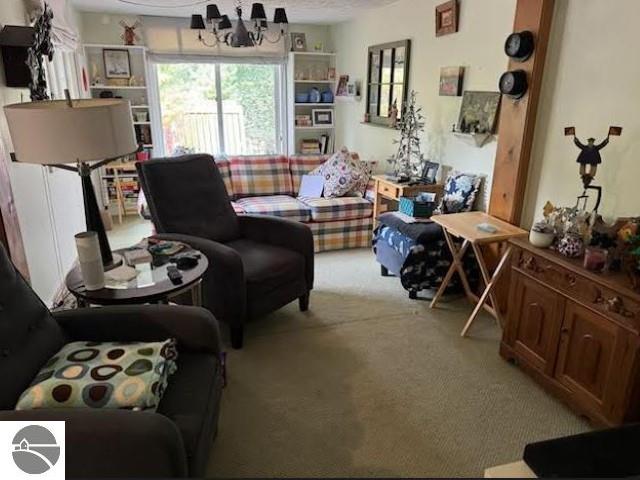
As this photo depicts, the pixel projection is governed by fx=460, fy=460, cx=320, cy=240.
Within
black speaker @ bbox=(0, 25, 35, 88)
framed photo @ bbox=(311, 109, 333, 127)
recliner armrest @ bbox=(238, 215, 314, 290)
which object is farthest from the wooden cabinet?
framed photo @ bbox=(311, 109, 333, 127)

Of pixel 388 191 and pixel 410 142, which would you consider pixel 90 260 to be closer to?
pixel 388 191

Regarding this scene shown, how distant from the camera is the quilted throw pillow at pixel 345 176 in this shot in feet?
14.2

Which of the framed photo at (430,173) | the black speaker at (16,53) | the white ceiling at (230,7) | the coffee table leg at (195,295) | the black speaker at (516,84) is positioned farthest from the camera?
the white ceiling at (230,7)

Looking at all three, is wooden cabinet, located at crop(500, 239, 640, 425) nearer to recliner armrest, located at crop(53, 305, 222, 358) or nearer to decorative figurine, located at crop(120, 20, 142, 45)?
recliner armrest, located at crop(53, 305, 222, 358)

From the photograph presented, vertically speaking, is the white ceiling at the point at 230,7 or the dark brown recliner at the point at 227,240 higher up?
the white ceiling at the point at 230,7

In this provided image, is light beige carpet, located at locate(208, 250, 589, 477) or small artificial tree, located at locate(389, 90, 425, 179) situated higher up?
small artificial tree, located at locate(389, 90, 425, 179)

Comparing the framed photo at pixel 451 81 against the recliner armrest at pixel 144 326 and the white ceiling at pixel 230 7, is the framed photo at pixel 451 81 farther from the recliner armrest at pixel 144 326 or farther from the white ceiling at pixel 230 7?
the recliner armrest at pixel 144 326

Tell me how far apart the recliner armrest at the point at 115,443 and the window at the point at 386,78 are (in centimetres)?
370

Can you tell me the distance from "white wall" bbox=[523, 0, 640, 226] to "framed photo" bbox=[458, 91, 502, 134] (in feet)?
1.29

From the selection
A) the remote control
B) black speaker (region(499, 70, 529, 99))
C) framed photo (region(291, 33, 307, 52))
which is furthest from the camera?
framed photo (region(291, 33, 307, 52))

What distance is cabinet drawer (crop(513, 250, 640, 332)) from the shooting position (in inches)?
70.6

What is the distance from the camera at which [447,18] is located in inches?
137

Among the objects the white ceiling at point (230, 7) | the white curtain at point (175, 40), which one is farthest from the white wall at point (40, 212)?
the white curtain at point (175, 40)

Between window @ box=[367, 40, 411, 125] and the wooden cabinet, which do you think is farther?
window @ box=[367, 40, 411, 125]
